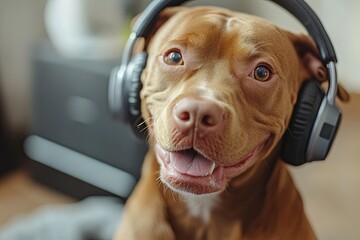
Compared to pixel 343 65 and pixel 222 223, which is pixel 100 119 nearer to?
pixel 343 65

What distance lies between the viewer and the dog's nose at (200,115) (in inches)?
24.3

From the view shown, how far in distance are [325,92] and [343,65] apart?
84 cm

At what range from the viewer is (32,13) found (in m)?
2.29

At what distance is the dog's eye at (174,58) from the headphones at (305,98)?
0.06m

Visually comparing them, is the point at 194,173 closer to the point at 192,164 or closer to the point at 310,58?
the point at 192,164

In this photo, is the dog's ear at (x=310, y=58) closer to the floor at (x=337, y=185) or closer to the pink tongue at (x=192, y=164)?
the pink tongue at (x=192, y=164)

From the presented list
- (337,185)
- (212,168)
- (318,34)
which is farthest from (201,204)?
(337,185)

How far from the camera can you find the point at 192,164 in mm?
657

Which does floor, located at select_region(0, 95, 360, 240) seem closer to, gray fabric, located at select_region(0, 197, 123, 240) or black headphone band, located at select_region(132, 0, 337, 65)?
gray fabric, located at select_region(0, 197, 123, 240)

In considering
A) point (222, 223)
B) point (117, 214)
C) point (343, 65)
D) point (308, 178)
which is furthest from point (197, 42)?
point (308, 178)

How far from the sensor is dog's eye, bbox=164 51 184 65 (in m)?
0.70

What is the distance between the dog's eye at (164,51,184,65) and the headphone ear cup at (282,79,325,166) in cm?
15

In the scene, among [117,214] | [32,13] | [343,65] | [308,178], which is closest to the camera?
[117,214]

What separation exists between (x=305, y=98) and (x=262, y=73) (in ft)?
0.22
